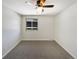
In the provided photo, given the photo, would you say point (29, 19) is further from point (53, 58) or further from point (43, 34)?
point (53, 58)

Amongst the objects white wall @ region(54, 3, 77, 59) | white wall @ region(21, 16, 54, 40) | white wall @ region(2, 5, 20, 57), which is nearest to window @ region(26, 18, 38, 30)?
white wall @ region(21, 16, 54, 40)

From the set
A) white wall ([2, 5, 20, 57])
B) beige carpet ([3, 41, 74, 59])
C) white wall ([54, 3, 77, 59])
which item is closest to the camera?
white wall ([54, 3, 77, 59])

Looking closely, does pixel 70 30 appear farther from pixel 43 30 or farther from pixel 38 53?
pixel 43 30

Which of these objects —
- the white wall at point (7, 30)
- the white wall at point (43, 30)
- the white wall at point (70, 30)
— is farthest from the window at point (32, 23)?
the white wall at point (70, 30)

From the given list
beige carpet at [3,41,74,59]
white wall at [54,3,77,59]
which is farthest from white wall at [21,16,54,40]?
white wall at [54,3,77,59]

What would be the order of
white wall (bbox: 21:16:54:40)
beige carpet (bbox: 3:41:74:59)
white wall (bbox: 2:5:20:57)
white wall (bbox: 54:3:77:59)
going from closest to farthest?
1. white wall (bbox: 54:3:77:59)
2. beige carpet (bbox: 3:41:74:59)
3. white wall (bbox: 2:5:20:57)
4. white wall (bbox: 21:16:54:40)

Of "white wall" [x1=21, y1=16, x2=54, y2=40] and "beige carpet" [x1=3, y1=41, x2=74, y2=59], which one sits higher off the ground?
"white wall" [x1=21, y1=16, x2=54, y2=40]

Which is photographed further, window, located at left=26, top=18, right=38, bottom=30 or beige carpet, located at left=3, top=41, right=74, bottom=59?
window, located at left=26, top=18, right=38, bottom=30

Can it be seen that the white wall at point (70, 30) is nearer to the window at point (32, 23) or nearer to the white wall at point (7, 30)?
the white wall at point (7, 30)

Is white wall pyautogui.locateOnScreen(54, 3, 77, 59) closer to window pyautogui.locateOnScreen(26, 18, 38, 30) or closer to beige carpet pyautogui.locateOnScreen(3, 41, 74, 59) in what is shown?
beige carpet pyautogui.locateOnScreen(3, 41, 74, 59)

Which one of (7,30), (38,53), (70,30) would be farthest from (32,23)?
(70,30)

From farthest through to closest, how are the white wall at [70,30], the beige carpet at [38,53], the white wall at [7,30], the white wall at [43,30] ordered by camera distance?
the white wall at [43,30] < the white wall at [7,30] < the beige carpet at [38,53] < the white wall at [70,30]

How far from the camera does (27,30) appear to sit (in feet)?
33.0

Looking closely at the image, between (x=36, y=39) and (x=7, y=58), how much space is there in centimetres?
575
